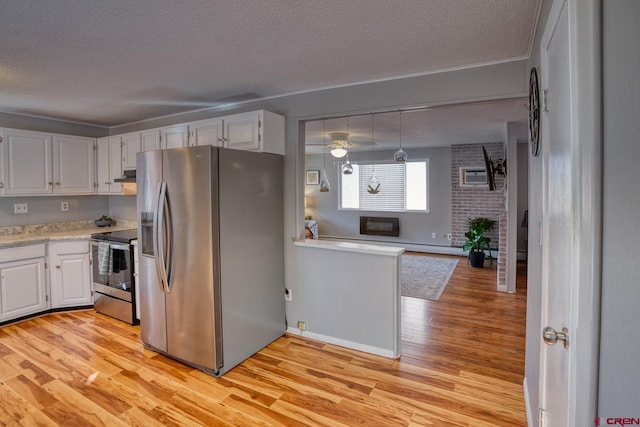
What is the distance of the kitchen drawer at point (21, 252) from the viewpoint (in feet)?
11.0

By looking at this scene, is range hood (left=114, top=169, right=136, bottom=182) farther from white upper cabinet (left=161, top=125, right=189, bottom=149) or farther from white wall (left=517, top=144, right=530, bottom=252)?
white wall (left=517, top=144, right=530, bottom=252)

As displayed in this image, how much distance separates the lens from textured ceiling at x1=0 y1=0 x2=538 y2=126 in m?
1.69

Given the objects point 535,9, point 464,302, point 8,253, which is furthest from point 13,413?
point 464,302

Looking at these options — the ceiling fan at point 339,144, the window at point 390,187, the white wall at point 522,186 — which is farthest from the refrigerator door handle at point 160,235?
the white wall at point 522,186

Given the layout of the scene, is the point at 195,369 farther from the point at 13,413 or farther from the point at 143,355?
the point at 13,413

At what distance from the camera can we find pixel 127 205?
4.67 m

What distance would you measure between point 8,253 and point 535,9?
4763 millimetres

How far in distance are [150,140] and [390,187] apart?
541 centimetres

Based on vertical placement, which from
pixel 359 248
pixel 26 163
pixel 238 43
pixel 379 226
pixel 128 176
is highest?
pixel 238 43

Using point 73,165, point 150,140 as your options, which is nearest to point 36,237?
point 73,165

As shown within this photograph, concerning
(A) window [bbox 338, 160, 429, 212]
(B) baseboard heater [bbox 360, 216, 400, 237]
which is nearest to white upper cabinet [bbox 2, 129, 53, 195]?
(A) window [bbox 338, 160, 429, 212]

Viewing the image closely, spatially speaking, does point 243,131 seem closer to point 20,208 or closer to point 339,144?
point 20,208

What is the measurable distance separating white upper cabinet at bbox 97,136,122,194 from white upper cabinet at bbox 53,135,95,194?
108 millimetres

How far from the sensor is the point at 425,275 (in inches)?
216
